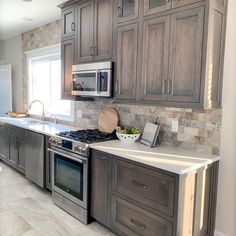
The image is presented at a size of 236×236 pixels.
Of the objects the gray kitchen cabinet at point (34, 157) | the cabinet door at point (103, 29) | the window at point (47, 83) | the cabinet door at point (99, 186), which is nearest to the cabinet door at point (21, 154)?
the gray kitchen cabinet at point (34, 157)

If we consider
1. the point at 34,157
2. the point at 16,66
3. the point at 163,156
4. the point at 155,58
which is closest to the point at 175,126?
the point at 163,156

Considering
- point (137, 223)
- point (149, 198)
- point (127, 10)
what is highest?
point (127, 10)

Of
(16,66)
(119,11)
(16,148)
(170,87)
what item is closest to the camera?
(170,87)

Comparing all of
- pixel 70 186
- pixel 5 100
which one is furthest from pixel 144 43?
pixel 5 100

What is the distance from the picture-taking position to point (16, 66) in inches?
238

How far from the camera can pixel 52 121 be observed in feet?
15.7

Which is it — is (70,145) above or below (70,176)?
above

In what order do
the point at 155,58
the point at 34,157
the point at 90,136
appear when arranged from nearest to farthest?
the point at 155,58 < the point at 90,136 < the point at 34,157

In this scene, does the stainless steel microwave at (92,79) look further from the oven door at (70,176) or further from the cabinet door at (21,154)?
the cabinet door at (21,154)

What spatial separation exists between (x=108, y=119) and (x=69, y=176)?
0.89 meters

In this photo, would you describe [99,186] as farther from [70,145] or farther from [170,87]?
[170,87]

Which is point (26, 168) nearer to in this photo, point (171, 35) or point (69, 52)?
point (69, 52)

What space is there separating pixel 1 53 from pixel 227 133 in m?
6.13

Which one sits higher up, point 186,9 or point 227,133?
point 186,9
